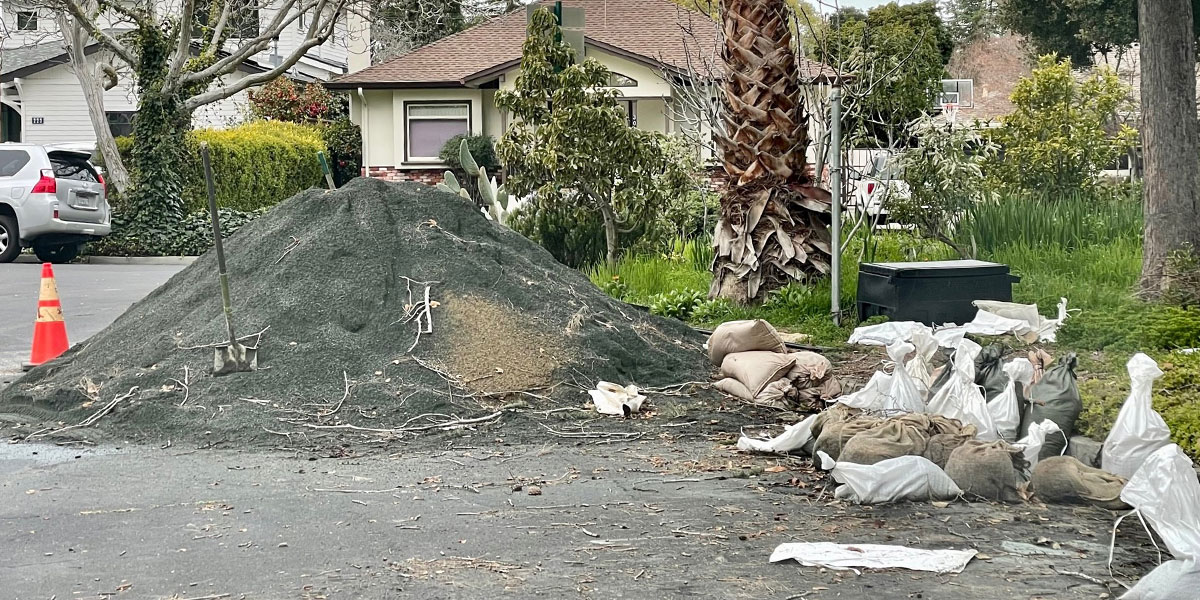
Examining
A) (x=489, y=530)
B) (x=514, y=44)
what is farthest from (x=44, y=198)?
(x=489, y=530)

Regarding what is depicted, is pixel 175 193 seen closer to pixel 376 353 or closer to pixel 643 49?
pixel 643 49

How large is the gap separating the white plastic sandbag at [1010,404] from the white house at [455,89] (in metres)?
22.9

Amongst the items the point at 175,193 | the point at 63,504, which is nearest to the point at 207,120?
the point at 175,193

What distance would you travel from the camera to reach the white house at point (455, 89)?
2947 cm

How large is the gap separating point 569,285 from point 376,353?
1.94 meters

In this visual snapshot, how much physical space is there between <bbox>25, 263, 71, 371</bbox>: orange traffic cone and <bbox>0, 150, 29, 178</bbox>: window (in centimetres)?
1160

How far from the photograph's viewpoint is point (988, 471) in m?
5.73

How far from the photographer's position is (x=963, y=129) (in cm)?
1554

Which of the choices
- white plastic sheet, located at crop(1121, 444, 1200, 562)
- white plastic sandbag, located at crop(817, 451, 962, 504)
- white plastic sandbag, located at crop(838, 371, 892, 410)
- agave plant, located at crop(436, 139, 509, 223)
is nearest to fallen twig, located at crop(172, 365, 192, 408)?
white plastic sandbag, located at crop(838, 371, 892, 410)

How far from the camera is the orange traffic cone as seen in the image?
969 centimetres

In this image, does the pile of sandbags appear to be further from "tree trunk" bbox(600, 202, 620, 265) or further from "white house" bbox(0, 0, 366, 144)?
"white house" bbox(0, 0, 366, 144)

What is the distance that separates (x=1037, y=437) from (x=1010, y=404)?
0.48 meters

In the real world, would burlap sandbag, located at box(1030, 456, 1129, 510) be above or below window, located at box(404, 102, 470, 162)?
below

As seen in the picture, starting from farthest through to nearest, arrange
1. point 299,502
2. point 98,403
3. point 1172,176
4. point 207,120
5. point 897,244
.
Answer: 1. point 207,120
2. point 897,244
3. point 1172,176
4. point 98,403
5. point 299,502
